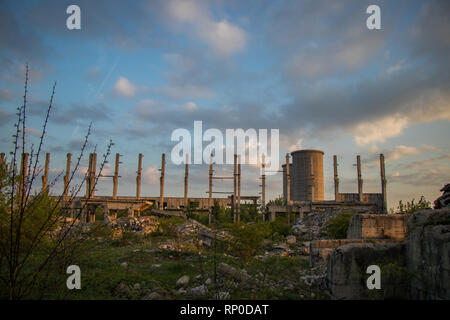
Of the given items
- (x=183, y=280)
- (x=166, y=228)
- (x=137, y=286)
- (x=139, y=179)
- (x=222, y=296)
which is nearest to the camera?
(x=222, y=296)

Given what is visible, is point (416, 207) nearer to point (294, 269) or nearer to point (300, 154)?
point (294, 269)

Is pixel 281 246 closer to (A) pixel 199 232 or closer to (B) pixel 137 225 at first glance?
(A) pixel 199 232

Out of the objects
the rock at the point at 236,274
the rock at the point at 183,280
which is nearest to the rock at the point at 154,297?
the rock at the point at 183,280

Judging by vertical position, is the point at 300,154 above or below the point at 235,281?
above

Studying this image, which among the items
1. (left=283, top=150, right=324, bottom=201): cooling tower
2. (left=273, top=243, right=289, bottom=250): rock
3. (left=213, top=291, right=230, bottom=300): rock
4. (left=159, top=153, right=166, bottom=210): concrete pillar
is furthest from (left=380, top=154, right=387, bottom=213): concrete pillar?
(left=213, top=291, right=230, bottom=300): rock

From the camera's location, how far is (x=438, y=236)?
5637mm

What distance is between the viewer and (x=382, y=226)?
32.0 feet

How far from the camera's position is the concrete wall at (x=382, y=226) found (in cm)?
959

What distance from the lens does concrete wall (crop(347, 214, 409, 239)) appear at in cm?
959

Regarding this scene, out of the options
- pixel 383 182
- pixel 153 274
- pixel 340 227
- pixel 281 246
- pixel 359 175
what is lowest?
pixel 281 246

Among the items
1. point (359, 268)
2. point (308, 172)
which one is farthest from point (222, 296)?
point (308, 172)

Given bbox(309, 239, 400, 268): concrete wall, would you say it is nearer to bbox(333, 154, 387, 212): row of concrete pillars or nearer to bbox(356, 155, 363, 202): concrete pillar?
bbox(333, 154, 387, 212): row of concrete pillars
